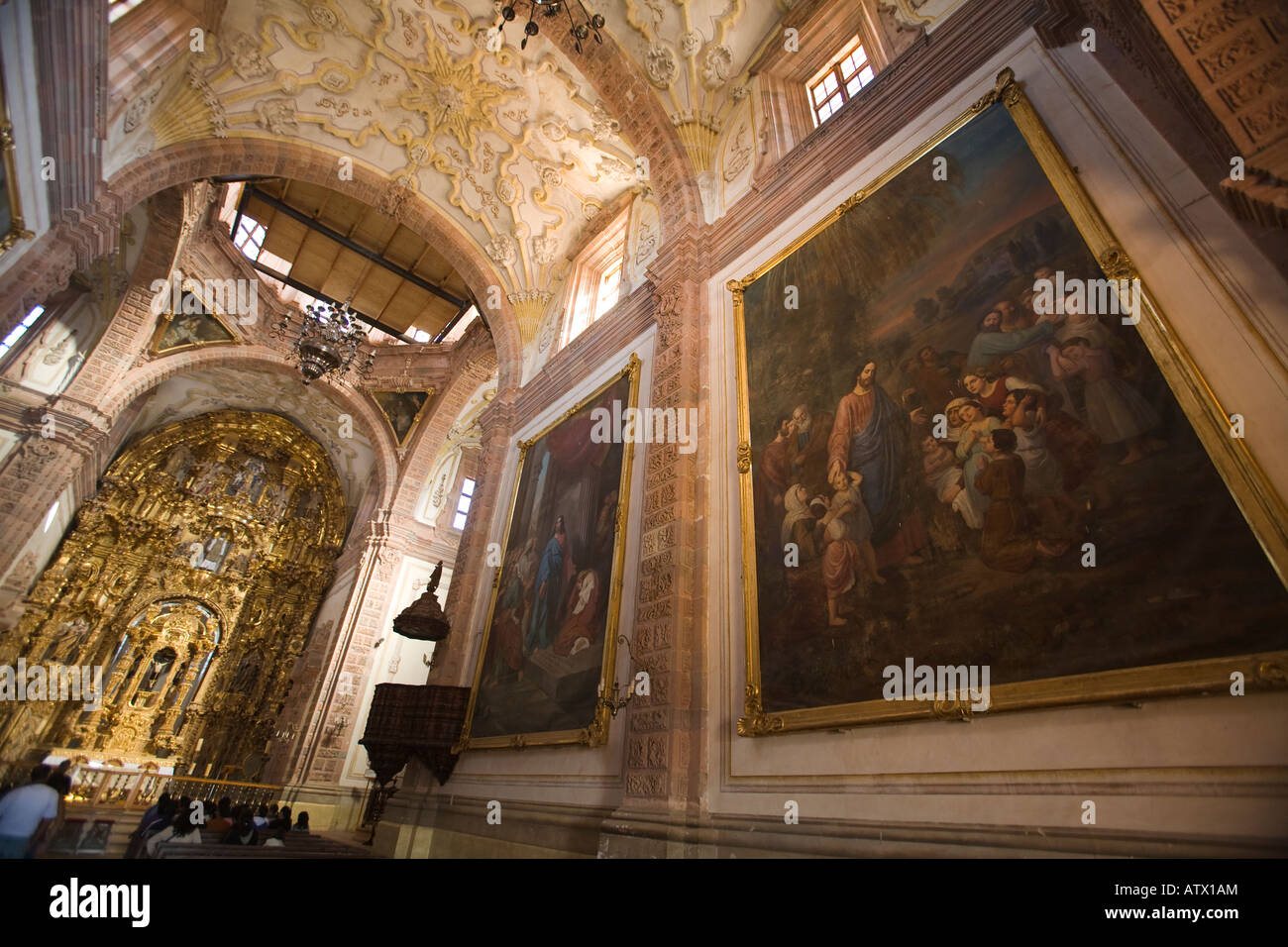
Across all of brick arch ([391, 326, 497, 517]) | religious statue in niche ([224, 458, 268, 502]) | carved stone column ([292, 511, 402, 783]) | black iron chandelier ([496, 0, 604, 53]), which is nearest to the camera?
black iron chandelier ([496, 0, 604, 53])

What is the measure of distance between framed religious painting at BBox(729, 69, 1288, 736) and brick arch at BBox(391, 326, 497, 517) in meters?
11.5

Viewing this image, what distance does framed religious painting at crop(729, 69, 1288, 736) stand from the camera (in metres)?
2.67

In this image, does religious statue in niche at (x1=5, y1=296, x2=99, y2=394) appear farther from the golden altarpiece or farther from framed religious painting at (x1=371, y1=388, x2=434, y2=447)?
framed religious painting at (x1=371, y1=388, x2=434, y2=447)

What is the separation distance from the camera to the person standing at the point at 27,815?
2.71m

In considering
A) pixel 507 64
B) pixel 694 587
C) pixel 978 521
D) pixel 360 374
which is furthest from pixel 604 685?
pixel 360 374

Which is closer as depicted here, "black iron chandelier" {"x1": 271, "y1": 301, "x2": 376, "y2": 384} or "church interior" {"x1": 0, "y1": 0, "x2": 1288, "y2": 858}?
"church interior" {"x1": 0, "y1": 0, "x2": 1288, "y2": 858}

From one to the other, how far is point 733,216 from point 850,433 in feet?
12.3

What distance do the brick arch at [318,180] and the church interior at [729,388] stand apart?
66 millimetres

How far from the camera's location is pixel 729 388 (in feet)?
19.7

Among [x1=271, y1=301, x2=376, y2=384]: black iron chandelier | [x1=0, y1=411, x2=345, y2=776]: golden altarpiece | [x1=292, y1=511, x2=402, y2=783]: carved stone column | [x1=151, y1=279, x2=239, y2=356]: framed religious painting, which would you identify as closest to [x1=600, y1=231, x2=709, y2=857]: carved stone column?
[x1=271, y1=301, x2=376, y2=384]: black iron chandelier

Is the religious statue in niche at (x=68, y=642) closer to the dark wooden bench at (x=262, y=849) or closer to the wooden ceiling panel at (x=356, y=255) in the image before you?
the wooden ceiling panel at (x=356, y=255)

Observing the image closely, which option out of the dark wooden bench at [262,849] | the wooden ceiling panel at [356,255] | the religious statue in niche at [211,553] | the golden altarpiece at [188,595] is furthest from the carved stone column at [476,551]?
the religious statue in niche at [211,553]

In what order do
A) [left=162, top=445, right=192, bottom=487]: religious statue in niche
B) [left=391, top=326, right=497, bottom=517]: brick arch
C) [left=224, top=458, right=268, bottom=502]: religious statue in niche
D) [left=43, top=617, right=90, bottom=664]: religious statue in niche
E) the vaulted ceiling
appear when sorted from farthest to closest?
[left=224, top=458, right=268, bottom=502]: religious statue in niche → [left=162, top=445, right=192, bottom=487]: religious statue in niche → [left=391, top=326, right=497, bottom=517]: brick arch → [left=43, top=617, right=90, bottom=664]: religious statue in niche → the vaulted ceiling
